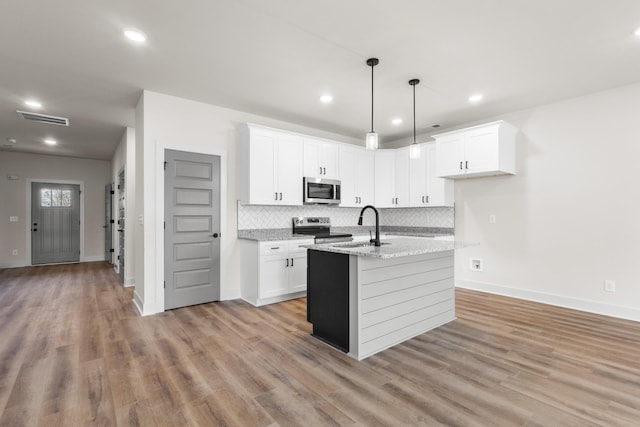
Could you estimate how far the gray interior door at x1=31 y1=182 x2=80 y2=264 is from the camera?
761 cm

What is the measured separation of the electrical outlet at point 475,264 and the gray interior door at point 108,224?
26.6ft

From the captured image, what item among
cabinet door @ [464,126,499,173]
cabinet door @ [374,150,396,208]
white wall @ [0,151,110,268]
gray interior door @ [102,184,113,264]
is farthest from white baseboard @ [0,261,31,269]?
cabinet door @ [464,126,499,173]

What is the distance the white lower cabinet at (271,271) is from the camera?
4.16 m

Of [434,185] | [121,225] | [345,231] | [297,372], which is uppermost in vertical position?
[434,185]

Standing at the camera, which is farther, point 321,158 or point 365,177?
point 365,177

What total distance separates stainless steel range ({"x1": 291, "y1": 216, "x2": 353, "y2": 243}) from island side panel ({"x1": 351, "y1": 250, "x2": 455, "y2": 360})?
1891 mm

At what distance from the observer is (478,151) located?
4.45 metres

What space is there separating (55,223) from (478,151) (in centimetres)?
949

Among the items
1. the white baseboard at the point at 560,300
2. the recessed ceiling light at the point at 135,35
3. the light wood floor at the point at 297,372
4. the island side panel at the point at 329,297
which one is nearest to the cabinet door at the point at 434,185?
the white baseboard at the point at 560,300

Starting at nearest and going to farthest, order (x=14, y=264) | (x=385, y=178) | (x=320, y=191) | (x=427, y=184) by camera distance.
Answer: (x=320, y=191) → (x=427, y=184) → (x=385, y=178) → (x=14, y=264)

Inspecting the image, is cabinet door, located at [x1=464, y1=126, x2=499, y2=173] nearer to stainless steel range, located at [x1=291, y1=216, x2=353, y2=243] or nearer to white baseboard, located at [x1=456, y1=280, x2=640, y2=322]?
white baseboard, located at [x1=456, y1=280, x2=640, y2=322]

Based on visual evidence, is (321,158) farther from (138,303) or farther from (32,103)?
(32,103)

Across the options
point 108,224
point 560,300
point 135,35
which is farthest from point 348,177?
point 108,224

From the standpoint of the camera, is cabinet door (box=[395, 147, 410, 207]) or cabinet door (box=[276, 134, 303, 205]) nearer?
cabinet door (box=[276, 134, 303, 205])
